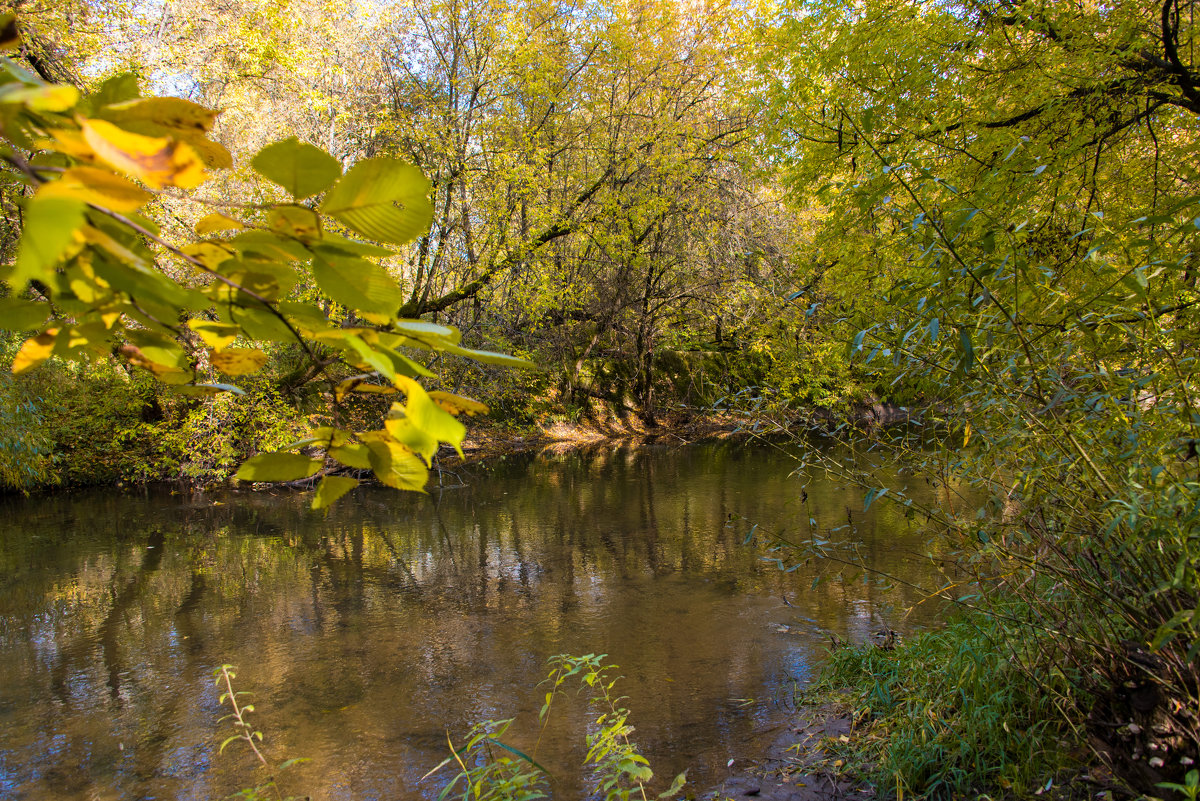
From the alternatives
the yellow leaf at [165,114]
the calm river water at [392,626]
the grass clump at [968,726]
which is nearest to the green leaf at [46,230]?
the yellow leaf at [165,114]

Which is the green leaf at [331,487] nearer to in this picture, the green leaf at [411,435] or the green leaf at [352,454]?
the green leaf at [352,454]

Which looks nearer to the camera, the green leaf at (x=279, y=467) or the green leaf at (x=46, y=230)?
the green leaf at (x=46, y=230)

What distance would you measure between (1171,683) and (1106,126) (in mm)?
5567

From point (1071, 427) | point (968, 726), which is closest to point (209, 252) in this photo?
point (1071, 427)

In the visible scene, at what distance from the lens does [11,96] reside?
1.31 feet

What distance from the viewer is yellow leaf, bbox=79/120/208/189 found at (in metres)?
0.47

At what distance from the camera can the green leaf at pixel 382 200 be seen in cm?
63

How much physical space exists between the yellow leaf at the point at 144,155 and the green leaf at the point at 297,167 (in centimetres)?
8

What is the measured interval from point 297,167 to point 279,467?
299 millimetres

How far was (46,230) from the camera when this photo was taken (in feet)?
1.33

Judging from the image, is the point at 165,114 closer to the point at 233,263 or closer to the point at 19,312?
the point at 233,263

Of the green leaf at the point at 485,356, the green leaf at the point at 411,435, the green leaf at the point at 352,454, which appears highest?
the green leaf at the point at 485,356

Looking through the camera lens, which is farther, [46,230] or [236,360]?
[236,360]

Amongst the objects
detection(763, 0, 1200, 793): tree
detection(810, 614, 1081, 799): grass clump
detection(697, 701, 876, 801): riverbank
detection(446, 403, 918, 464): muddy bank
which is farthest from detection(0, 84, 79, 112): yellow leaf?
detection(446, 403, 918, 464): muddy bank
